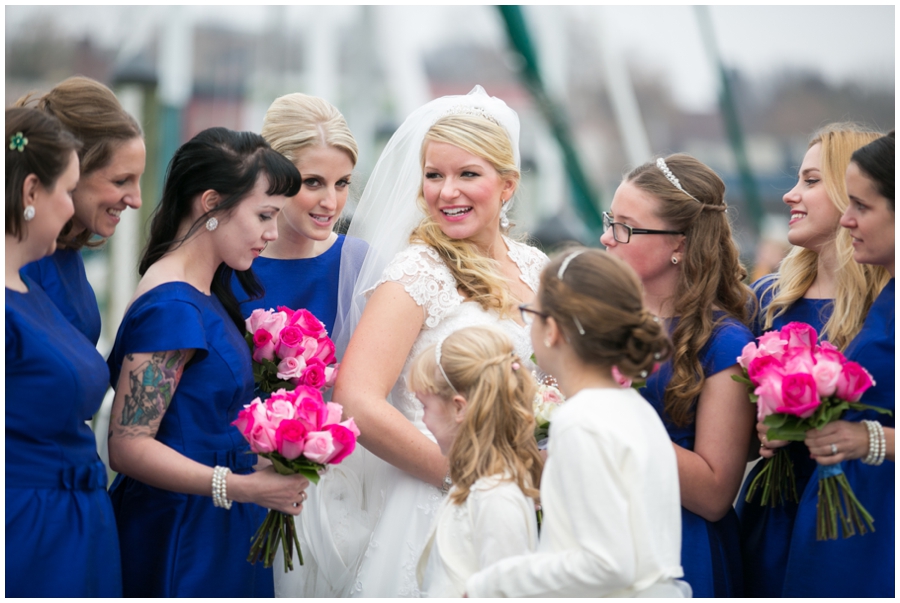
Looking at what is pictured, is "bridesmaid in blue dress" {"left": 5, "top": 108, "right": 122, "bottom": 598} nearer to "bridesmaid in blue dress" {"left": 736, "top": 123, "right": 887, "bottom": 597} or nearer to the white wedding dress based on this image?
the white wedding dress

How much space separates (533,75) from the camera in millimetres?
14547

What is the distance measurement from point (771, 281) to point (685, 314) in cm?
103

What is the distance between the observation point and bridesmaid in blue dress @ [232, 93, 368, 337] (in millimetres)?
4219

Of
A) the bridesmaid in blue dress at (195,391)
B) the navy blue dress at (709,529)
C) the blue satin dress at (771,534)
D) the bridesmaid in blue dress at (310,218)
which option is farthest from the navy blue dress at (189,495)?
the blue satin dress at (771,534)

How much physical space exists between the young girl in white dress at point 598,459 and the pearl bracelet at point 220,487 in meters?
1.00

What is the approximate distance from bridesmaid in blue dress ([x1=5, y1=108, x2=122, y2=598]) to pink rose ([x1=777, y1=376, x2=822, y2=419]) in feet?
7.96

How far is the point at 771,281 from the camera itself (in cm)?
428

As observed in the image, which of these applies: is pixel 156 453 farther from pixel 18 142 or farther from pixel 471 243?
pixel 471 243

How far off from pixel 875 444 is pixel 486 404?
1.41m

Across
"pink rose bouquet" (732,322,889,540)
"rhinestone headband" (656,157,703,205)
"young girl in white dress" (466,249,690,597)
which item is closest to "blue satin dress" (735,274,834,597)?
"pink rose bouquet" (732,322,889,540)

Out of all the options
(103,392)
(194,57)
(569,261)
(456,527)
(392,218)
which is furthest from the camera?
(194,57)

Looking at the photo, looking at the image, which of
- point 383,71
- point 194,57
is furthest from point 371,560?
point 383,71

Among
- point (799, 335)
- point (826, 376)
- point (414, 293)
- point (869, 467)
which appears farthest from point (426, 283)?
point (869, 467)

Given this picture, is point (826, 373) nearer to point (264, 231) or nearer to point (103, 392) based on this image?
point (264, 231)
